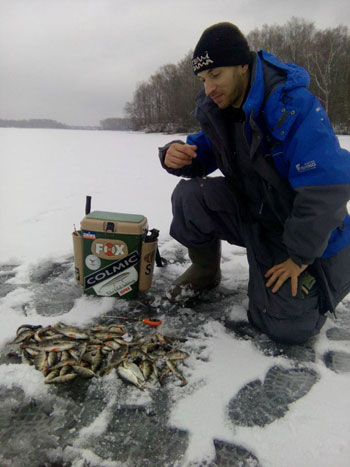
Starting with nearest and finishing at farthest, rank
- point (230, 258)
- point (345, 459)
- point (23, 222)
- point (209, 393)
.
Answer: point (345, 459)
point (209, 393)
point (230, 258)
point (23, 222)

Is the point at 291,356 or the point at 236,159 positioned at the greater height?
the point at 236,159

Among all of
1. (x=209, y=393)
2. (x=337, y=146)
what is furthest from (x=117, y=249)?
(x=337, y=146)

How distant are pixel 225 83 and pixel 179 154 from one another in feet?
1.99

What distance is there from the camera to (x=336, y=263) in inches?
83.4

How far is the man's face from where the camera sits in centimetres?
203

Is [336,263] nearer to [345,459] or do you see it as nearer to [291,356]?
[291,356]

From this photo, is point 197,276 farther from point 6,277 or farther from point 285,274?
point 6,277

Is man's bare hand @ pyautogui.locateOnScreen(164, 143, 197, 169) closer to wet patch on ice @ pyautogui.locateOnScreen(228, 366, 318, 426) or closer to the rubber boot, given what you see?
the rubber boot

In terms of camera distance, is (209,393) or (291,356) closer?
(209,393)

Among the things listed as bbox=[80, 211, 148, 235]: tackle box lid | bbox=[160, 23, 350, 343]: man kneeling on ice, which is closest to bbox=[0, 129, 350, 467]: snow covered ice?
bbox=[160, 23, 350, 343]: man kneeling on ice

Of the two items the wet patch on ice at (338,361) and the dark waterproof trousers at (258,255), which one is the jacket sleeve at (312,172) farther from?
the wet patch on ice at (338,361)

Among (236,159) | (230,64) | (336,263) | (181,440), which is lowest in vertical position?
(181,440)

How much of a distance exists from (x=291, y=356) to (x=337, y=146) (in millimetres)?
1183

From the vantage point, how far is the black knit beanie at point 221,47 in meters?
1.95
